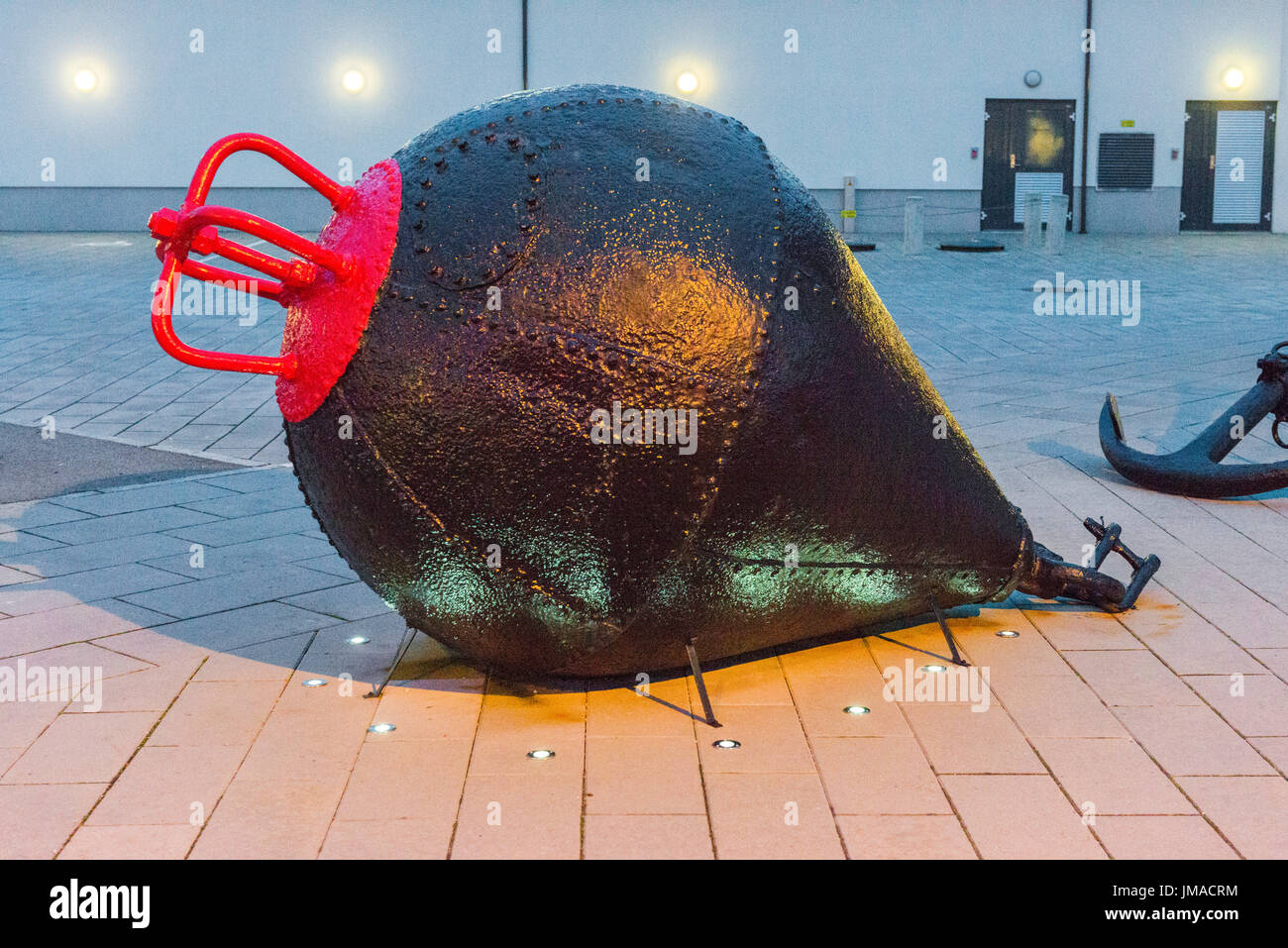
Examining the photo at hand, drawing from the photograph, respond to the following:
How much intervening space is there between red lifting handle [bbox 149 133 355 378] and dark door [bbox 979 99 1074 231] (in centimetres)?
2079

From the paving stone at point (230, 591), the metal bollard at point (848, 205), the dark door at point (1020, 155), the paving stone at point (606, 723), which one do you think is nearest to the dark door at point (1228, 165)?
the dark door at point (1020, 155)

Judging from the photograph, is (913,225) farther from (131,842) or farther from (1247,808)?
(131,842)

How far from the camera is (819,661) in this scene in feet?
14.1

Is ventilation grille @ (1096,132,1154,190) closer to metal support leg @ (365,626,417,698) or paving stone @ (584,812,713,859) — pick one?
metal support leg @ (365,626,417,698)

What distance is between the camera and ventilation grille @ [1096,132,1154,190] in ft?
75.1

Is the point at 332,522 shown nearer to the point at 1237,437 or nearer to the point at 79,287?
the point at 1237,437

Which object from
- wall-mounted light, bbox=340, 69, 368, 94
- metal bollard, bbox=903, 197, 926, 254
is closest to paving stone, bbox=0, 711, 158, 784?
metal bollard, bbox=903, 197, 926, 254

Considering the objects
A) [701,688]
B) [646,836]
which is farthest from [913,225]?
[646,836]

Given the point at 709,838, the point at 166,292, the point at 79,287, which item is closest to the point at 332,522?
the point at 166,292

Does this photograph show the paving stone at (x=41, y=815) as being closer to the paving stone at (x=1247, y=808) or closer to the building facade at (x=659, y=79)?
the paving stone at (x=1247, y=808)

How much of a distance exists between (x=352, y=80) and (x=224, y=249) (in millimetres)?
19991

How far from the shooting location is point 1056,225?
62.4 ft

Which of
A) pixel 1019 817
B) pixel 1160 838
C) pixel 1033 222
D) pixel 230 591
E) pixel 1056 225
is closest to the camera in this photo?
pixel 1160 838
